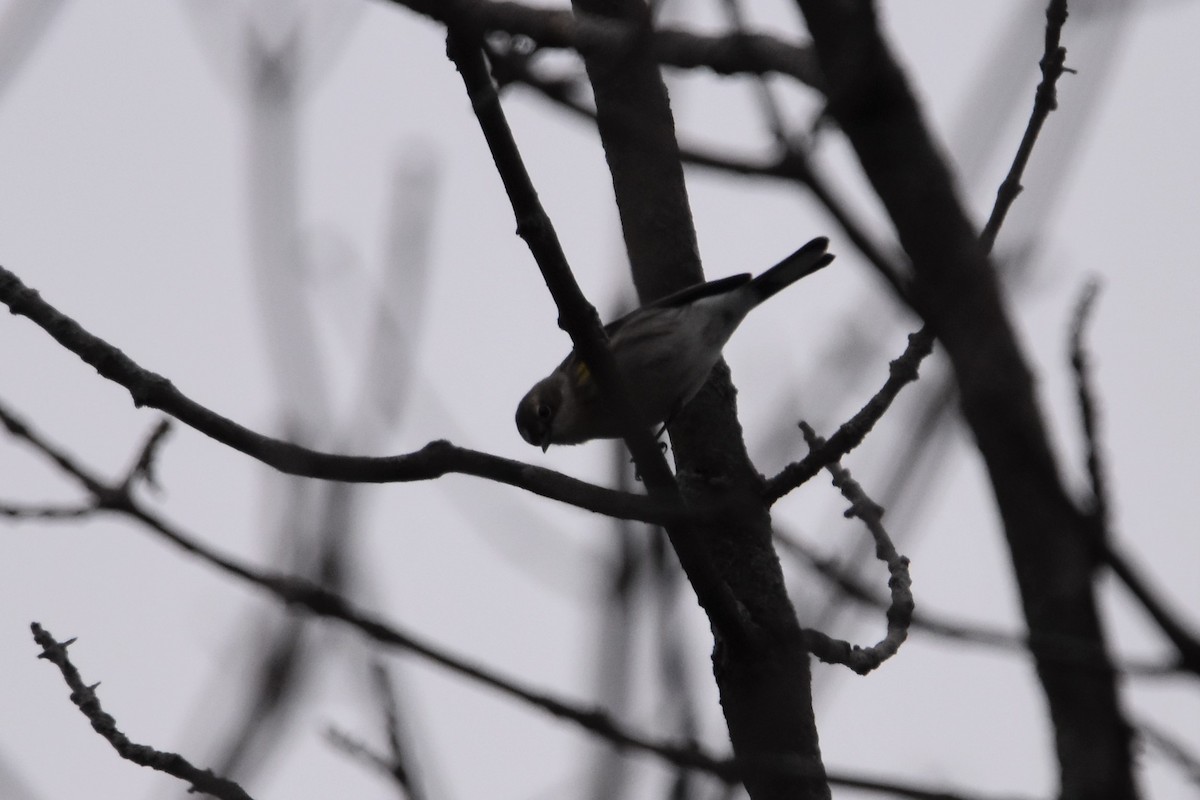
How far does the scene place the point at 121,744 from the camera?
3406mm

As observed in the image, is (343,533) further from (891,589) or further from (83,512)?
(891,589)

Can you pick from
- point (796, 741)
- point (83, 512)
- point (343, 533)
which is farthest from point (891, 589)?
point (83, 512)

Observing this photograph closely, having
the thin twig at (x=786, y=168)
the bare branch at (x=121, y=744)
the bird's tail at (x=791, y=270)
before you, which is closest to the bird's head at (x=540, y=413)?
the bird's tail at (x=791, y=270)

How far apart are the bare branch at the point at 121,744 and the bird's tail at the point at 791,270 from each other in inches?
212

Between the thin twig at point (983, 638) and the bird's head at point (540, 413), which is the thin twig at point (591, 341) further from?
the bird's head at point (540, 413)

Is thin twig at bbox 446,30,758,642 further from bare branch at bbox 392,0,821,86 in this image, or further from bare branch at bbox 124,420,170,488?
bare branch at bbox 124,420,170,488

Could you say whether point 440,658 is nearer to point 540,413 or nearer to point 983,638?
point 983,638

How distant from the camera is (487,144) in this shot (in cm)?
347

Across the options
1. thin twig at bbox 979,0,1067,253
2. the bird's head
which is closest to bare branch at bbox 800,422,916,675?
thin twig at bbox 979,0,1067,253

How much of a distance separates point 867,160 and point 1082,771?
83cm

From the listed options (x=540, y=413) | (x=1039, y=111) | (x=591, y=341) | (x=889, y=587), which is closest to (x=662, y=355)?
(x=540, y=413)

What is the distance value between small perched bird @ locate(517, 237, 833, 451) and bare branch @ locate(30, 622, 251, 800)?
2782mm

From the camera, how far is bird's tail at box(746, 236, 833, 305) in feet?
26.1

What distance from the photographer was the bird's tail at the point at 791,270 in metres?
7.96
